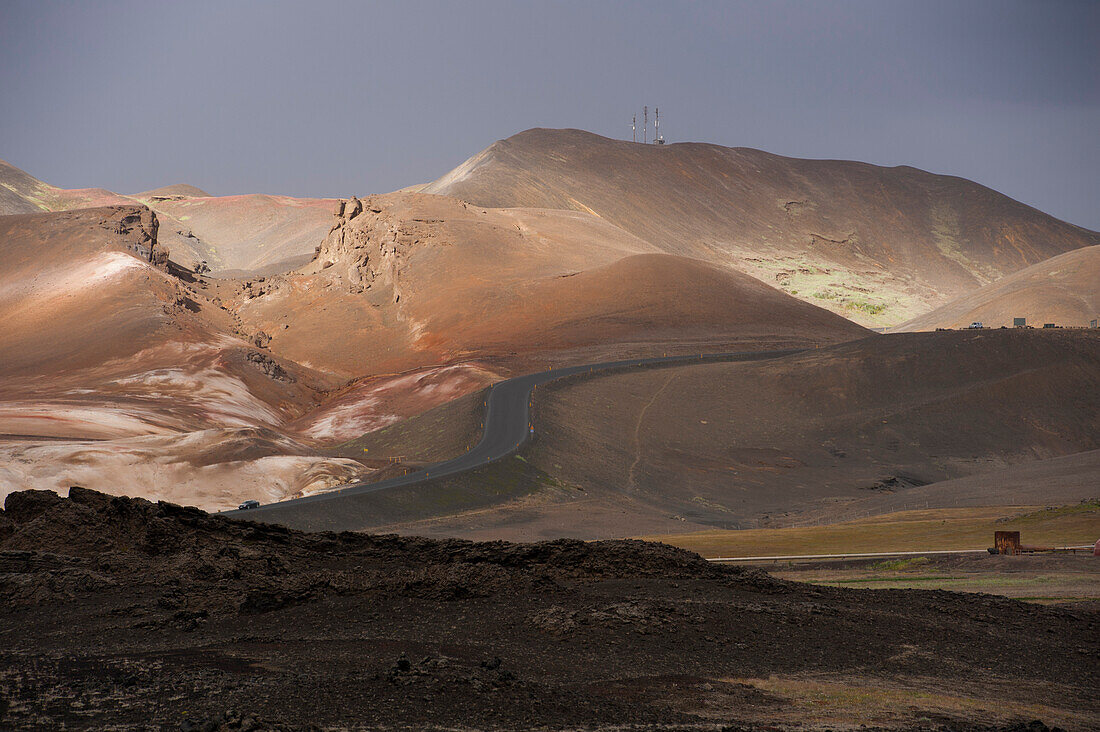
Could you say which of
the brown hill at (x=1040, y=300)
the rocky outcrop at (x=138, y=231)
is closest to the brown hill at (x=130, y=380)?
the rocky outcrop at (x=138, y=231)

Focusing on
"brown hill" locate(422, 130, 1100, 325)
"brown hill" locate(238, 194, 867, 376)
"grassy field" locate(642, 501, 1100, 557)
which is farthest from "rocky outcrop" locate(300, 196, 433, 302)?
"grassy field" locate(642, 501, 1100, 557)

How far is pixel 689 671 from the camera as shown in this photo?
1191 centimetres

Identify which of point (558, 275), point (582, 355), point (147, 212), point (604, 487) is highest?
point (147, 212)

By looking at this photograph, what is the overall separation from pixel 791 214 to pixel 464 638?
175 meters

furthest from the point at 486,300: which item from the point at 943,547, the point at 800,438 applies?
the point at 943,547

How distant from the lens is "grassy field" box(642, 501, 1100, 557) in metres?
28.6

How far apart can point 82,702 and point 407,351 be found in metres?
83.8

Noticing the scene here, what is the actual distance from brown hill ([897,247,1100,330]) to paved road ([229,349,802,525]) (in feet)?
128

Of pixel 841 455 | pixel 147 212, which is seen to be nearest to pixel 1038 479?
pixel 841 455

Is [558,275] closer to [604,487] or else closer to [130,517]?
[604,487]

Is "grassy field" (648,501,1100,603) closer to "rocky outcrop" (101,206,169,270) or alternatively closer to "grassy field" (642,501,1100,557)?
"grassy field" (642,501,1100,557)

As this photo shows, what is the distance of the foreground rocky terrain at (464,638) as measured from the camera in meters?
9.79

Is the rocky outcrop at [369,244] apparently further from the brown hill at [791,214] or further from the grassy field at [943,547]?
the grassy field at [943,547]

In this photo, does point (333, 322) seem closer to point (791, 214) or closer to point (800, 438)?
point (800, 438)
